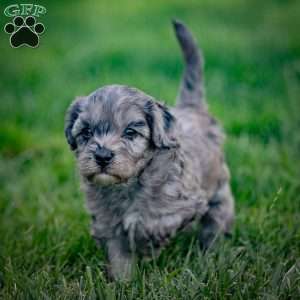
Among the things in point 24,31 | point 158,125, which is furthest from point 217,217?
point 24,31

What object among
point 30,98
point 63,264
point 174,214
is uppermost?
point 30,98

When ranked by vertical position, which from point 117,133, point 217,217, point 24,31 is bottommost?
point 217,217

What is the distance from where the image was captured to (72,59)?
705 centimetres

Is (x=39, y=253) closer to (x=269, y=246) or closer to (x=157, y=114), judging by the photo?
(x=157, y=114)

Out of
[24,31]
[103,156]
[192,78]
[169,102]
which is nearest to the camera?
[103,156]

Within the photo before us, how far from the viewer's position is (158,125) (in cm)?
365

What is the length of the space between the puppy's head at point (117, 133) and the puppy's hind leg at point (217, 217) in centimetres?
94

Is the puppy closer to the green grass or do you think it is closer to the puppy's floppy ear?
the puppy's floppy ear

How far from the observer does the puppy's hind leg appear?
4.40 metres

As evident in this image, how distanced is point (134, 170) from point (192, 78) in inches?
56.3

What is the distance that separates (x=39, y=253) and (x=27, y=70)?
10.3 feet

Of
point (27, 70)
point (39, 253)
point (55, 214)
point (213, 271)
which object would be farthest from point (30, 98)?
point (213, 271)

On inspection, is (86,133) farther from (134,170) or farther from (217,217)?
(217,217)

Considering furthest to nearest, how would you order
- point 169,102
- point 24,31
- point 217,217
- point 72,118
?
point 169,102
point 217,217
point 24,31
point 72,118
